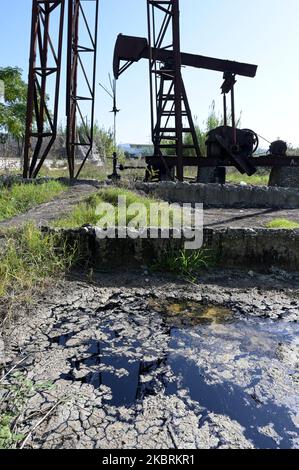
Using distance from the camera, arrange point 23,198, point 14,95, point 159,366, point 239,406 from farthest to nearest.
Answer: point 14,95 → point 23,198 → point 159,366 → point 239,406

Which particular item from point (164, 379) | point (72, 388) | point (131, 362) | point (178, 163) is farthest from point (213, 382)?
point (178, 163)

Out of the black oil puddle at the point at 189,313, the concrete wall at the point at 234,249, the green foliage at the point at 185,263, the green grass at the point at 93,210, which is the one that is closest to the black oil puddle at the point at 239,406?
the black oil puddle at the point at 189,313

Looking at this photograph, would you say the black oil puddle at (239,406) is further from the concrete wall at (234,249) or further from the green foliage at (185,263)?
the concrete wall at (234,249)

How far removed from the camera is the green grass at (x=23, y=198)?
524cm

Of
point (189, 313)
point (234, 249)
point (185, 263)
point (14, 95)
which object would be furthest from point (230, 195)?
point (14, 95)

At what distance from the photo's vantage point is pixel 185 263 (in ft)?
12.9

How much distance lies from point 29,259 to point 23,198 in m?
2.61

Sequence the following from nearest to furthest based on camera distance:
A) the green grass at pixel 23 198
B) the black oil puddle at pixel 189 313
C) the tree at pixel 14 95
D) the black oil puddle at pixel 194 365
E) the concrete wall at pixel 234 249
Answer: the black oil puddle at pixel 194 365
the black oil puddle at pixel 189 313
the concrete wall at pixel 234 249
the green grass at pixel 23 198
the tree at pixel 14 95

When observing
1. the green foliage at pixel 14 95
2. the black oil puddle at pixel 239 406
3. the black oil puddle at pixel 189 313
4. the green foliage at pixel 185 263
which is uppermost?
the green foliage at pixel 14 95

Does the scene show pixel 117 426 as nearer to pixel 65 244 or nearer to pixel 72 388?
pixel 72 388

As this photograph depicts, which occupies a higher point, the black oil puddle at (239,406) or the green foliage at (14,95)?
the green foliage at (14,95)

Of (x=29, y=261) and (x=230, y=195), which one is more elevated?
(x=230, y=195)

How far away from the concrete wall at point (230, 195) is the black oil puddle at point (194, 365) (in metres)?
4.36

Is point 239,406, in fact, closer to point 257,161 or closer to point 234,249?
point 234,249
